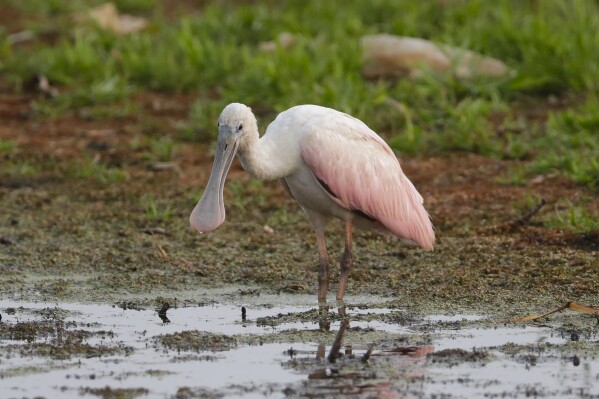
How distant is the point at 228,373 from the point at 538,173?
16.3ft

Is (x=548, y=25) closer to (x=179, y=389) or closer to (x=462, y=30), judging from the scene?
(x=462, y=30)

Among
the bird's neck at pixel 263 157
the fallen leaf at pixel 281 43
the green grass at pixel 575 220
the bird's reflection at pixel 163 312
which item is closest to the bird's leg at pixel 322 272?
the bird's neck at pixel 263 157

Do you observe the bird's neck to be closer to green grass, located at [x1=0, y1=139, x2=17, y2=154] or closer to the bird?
the bird

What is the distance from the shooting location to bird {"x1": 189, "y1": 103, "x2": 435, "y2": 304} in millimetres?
7539

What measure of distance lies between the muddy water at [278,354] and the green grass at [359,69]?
3418 mm

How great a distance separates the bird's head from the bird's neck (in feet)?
0.14

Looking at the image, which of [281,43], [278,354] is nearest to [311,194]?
[278,354]

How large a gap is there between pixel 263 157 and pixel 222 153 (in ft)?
0.75

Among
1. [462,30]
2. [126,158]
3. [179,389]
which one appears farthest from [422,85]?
[179,389]

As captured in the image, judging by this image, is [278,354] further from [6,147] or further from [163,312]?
[6,147]

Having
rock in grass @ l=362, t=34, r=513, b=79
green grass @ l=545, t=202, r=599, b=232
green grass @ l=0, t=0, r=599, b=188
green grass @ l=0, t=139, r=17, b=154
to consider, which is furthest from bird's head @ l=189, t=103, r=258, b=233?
rock in grass @ l=362, t=34, r=513, b=79

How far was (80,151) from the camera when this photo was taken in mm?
11570

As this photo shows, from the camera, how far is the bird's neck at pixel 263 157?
296 inches

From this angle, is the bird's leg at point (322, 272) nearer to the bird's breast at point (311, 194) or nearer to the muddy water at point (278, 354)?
the bird's breast at point (311, 194)
